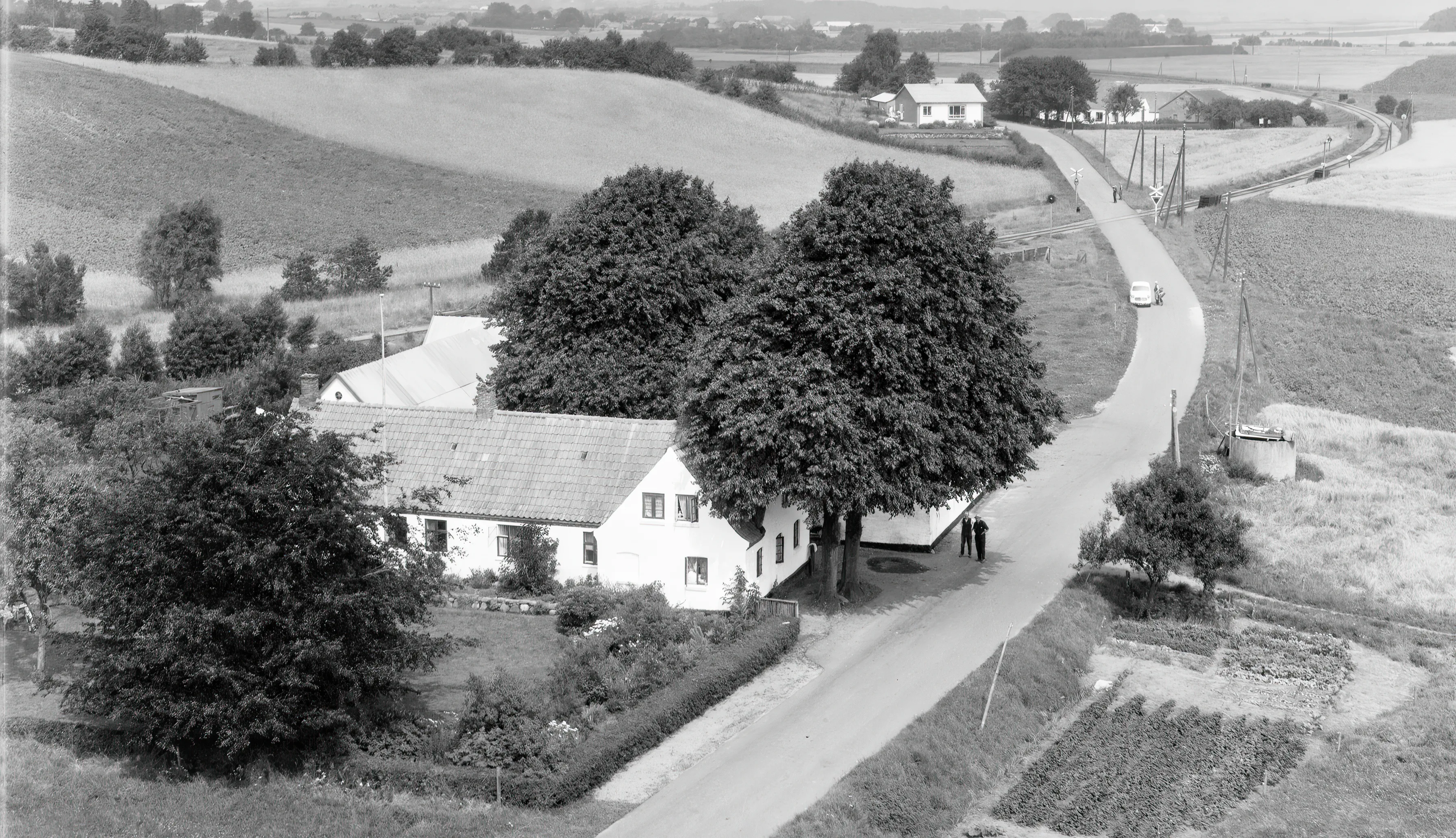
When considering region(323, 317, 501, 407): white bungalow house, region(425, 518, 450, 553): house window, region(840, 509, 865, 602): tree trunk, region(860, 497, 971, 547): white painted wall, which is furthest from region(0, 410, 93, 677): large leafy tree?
region(860, 497, 971, 547): white painted wall

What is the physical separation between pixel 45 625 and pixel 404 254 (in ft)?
205

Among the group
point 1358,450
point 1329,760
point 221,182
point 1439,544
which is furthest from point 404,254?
point 1329,760

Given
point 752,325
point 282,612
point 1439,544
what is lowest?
point 1439,544

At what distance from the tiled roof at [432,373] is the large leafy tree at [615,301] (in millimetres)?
2718

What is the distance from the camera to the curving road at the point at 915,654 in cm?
3062

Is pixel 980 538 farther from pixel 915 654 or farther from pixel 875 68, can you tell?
pixel 875 68

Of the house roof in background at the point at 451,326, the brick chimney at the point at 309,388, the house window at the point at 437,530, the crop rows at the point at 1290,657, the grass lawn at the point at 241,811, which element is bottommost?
the crop rows at the point at 1290,657

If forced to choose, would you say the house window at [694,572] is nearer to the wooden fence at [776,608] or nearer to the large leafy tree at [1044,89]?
the wooden fence at [776,608]

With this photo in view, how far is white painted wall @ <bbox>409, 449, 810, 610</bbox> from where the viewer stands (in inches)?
1620

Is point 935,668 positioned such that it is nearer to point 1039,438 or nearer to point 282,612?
point 1039,438

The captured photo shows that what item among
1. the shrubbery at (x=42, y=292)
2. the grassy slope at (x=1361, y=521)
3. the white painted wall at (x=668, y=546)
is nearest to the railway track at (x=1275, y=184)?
the grassy slope at (x=1361, y=521)

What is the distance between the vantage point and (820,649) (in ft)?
128

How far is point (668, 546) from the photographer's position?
1635 inches

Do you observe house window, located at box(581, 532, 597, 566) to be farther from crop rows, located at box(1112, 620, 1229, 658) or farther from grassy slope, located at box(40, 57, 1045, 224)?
grassy slope, located at box(40, 57, 1045, 224)
